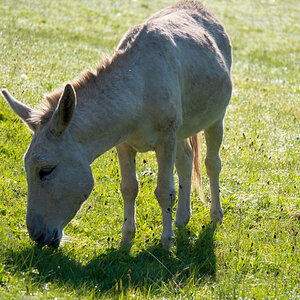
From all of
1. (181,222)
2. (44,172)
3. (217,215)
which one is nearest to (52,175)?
(44,172)

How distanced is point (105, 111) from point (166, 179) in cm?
117

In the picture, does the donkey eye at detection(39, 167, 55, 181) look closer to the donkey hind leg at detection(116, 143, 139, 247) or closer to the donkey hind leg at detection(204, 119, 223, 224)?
the donkey hind leg at detection(116, 143, 139, 247)

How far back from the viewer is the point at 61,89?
5.12 metres

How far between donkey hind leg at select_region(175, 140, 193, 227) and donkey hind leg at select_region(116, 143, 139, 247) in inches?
35.0

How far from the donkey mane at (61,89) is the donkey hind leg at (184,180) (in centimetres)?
202

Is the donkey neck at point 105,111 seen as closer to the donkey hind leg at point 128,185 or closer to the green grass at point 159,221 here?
the donkey hind leg at point 128,185

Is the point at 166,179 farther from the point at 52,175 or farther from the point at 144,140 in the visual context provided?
the point at 52,175

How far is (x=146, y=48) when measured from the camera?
18.2ft

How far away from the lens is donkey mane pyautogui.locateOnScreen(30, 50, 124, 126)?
4.86m

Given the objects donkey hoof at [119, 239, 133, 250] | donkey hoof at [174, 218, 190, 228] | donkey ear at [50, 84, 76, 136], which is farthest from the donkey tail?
donkey ear at [50, 84, 76, 136]

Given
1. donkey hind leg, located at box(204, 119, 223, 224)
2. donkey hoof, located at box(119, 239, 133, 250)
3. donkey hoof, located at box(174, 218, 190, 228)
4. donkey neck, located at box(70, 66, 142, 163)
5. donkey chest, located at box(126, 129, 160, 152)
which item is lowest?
donkey hoof, located at box(174, 218, 190, 228)

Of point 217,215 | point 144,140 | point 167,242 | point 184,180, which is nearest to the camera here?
point 144,140

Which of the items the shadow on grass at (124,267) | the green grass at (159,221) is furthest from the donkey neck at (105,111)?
the green grass at (159,221)

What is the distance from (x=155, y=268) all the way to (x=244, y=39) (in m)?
15.2
